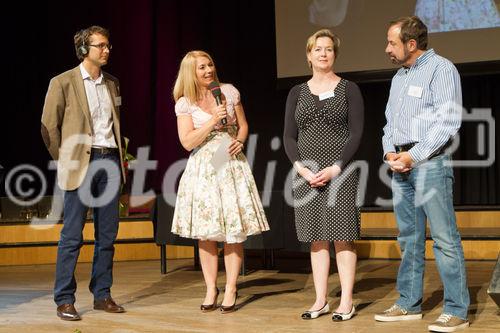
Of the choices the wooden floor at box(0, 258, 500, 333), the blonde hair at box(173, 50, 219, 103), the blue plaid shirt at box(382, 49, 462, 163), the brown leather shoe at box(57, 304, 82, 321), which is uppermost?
the blonde hair at box(173, 50, 219, 103)

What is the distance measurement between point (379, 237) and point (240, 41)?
3046 mm

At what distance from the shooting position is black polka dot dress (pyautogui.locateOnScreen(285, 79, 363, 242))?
3594mm

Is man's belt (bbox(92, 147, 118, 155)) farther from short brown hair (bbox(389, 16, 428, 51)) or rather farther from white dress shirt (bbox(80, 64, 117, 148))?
short brown hair (bbox(389, 16, 428, 51))

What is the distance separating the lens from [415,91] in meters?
3.38

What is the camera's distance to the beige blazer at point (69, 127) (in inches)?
153

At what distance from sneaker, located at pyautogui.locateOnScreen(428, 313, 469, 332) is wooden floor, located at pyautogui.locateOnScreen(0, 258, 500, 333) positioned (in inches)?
1.8

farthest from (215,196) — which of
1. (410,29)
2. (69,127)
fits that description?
(410,29)

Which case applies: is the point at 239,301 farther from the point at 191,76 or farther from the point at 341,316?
the point at 191,76

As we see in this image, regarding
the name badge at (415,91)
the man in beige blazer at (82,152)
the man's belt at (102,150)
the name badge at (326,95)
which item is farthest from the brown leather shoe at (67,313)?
the name badge at (415,91)

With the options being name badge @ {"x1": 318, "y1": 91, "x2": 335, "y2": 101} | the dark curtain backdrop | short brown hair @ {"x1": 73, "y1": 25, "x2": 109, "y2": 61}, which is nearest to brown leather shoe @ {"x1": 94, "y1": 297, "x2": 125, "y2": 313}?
short brown hair @ {"x1": 73, "y1": 25, "x2": 109, "y2": 61}

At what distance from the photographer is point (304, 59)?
762 centimetres

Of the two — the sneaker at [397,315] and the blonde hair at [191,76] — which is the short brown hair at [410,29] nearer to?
the blonde hair at [191,76]

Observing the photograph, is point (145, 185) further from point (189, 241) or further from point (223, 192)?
point (223, 192)

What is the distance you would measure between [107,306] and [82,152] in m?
0.88
